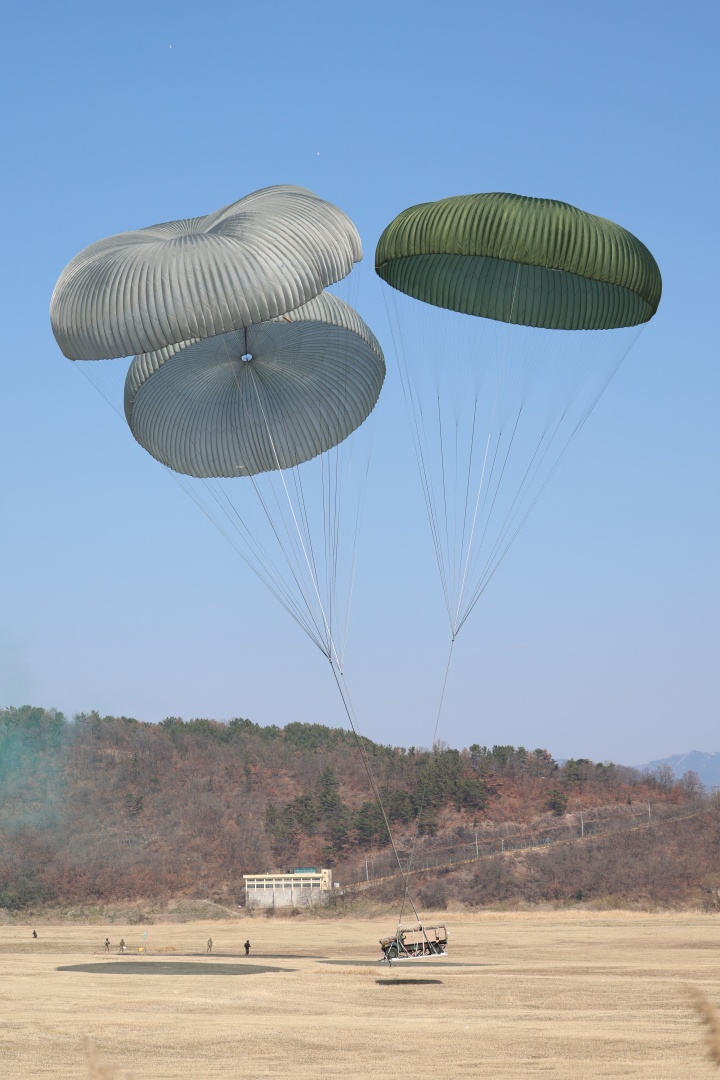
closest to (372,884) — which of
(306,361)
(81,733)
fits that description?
(81,733)

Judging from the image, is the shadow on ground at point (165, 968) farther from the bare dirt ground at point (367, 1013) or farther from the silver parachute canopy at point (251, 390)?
the silver parachute canopy at point (251, 390)

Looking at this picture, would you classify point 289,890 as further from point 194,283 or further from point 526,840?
point 194,283

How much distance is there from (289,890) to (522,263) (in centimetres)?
6279

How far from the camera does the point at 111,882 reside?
91.2 meters

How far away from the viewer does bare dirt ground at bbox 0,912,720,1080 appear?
16.6 m

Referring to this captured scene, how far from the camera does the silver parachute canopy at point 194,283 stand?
18.1m

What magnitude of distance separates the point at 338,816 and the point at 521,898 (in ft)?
114

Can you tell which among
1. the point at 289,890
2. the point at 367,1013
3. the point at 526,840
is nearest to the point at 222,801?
the point at 526,840

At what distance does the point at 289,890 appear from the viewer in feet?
249

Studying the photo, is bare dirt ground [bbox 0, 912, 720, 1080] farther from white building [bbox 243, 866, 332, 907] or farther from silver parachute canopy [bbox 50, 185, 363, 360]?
white building [bbox 243, 866, 332, 907]

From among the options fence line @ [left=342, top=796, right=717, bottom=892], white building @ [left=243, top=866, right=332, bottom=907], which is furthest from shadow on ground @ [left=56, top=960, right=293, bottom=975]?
fence line @ [left=342, top=796, right=717, bottom=892]

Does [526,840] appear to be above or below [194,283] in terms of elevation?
below

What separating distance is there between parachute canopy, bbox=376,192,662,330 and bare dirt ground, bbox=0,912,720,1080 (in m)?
11.5

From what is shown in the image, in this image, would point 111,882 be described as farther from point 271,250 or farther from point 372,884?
point 271,250
